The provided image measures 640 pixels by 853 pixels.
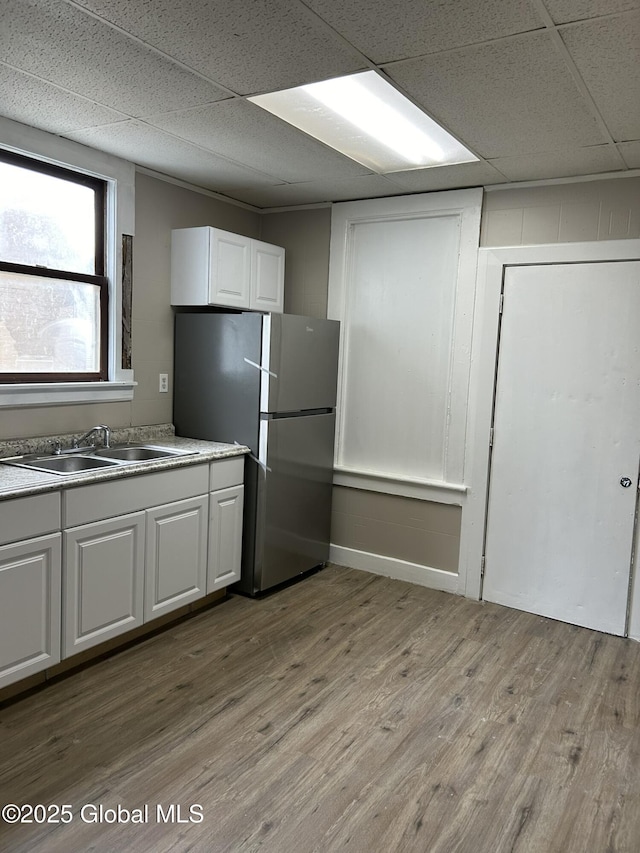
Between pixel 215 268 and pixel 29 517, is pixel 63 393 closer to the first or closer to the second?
pixel 29 517

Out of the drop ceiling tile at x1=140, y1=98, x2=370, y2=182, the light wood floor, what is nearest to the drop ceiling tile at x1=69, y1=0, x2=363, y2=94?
the drop ceiling tile at x1=140, y1=98, x2=370, y2=182

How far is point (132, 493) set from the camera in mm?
2891

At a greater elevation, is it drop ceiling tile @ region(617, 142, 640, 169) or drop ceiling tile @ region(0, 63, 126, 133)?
drop ceiling tile @ region(617, 142, 640, 169)

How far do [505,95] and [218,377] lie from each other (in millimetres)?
2090

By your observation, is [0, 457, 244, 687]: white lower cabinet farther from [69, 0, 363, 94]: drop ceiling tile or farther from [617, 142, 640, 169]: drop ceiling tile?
[617, 142, 640, 169]: drop ceiling tile

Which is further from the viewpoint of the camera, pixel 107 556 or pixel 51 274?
pixel 51 274

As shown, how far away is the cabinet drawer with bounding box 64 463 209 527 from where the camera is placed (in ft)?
8.64

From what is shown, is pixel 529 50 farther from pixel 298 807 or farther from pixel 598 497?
pixel 298 807

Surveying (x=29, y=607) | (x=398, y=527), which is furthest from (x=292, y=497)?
(x=29, y=607)

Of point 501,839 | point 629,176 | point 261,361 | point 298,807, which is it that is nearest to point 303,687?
point 298,807

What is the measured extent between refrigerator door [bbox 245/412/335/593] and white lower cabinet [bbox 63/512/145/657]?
87 cm

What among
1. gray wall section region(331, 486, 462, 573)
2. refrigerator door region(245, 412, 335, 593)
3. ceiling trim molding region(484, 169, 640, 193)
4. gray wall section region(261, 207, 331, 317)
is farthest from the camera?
gray wall section region(261, 207, 331, 317)

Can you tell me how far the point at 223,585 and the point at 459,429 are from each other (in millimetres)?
1635

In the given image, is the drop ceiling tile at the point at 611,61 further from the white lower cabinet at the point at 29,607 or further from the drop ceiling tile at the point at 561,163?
the white lower cabinet at the point at 29,607
